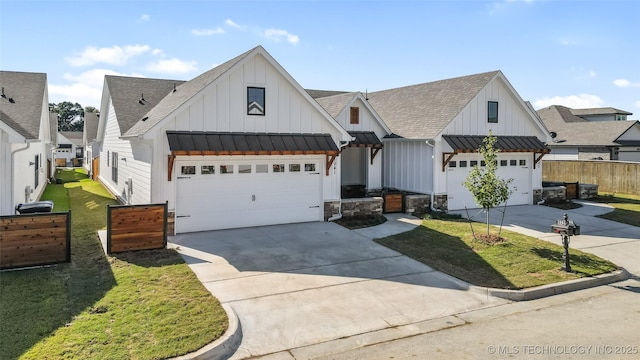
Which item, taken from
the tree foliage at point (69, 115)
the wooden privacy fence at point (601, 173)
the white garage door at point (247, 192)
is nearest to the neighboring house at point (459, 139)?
the white garage door at point (247, 192)

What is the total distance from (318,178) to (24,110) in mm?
10374

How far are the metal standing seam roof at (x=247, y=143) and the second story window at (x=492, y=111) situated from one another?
838 cm

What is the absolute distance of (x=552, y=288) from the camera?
9086 mm

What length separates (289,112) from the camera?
1477 cm

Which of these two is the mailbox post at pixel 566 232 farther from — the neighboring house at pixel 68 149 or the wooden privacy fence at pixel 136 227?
the neighboring house at pixel 68 149

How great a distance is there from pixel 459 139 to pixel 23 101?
17124 millimetres

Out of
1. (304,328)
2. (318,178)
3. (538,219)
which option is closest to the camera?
(304,328)

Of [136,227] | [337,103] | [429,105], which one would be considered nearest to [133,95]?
[337,103]

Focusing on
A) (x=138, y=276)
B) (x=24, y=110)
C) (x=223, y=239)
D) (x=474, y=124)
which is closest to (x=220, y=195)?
(x=223, y=239)

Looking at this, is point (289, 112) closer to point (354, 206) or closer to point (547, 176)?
point (354, 206)

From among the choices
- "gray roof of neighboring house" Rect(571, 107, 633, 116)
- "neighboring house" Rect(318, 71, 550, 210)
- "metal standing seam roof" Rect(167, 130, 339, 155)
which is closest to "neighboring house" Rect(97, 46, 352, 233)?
"metal standing seam roof" Rect(167, 130, 339, 155)

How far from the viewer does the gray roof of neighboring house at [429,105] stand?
18.8 metres

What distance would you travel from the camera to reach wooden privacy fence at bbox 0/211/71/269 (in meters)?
9.53

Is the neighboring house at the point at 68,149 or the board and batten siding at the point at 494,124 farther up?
the neighboring house at the point at 68,149
